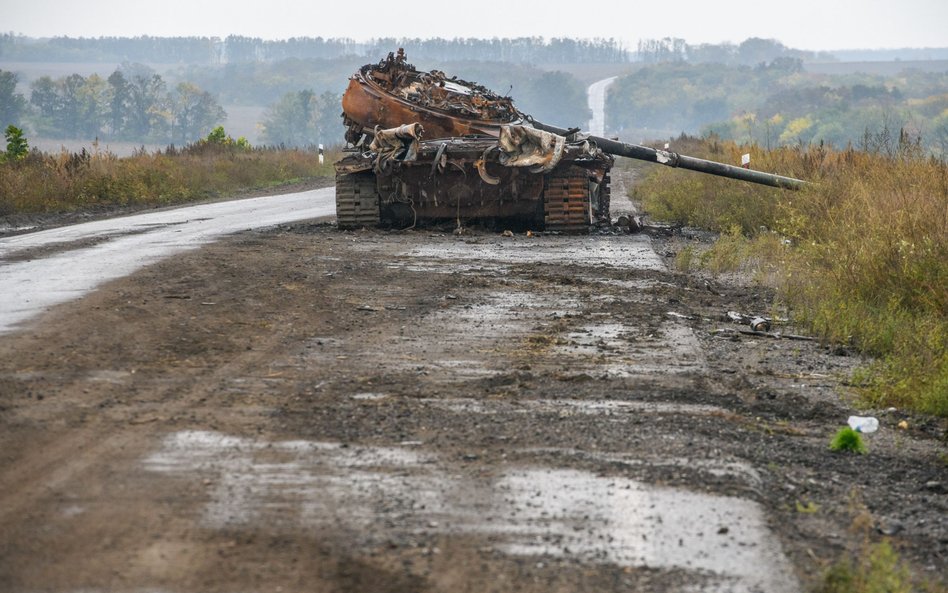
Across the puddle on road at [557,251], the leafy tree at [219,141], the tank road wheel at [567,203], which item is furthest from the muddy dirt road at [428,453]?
the leafy tree at [219,141]

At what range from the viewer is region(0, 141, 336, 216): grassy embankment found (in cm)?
2302

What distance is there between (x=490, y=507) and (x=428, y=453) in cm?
80

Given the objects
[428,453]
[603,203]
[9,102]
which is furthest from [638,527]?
[9,102]

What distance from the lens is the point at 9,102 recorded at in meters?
Result: 106

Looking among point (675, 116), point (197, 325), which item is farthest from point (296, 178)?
point (675, 116)

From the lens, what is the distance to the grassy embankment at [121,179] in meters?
23.0

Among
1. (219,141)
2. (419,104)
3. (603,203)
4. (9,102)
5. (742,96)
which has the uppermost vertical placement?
(419,104)

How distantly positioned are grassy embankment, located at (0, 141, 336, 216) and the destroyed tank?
765 cm

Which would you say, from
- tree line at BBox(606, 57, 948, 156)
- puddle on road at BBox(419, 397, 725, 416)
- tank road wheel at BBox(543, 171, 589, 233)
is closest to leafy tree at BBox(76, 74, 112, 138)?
tree line at BBox(606, 57, 948, 156)

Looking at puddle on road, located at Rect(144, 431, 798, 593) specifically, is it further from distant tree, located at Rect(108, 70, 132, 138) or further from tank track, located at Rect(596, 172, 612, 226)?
distant tree, located at Rect(108, 70, 132, 138)

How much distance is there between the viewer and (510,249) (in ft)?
49.6

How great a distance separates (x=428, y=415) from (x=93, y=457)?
170cm

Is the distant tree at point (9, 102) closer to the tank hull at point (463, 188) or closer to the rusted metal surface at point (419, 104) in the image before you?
the rusted metal surface at point (419, 104)

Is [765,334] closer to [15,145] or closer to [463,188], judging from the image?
[463,188]
